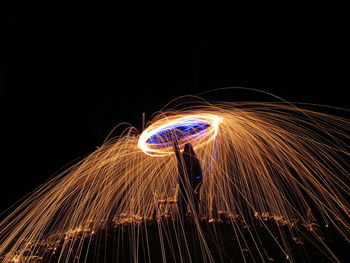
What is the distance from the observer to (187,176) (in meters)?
4.97

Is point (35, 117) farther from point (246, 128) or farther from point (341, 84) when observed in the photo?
point (341, 84)

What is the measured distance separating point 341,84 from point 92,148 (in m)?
9.75

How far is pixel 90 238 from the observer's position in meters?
4.88

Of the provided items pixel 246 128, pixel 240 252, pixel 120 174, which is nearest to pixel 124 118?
pixel 120 174

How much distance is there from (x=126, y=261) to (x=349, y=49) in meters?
7.49

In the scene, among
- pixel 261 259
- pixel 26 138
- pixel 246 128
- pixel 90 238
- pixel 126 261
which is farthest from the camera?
pixel 26 138

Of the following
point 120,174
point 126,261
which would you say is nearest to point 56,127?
point 120,174

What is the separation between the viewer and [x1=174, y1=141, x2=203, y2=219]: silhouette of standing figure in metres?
5.01

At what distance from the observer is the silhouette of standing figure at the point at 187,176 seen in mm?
5008

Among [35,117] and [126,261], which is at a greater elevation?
[35,117]

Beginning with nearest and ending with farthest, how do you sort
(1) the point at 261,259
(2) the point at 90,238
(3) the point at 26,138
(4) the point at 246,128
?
A: (1) the point at 261,259, (2) the point at 90,238, (4) the point at 246,128, (3) the point at 26,138

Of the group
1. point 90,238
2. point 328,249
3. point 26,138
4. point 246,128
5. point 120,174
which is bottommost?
point 328,249

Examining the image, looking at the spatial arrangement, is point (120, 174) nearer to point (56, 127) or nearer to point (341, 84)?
point (56, 127)

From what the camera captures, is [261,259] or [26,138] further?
[26,138]
